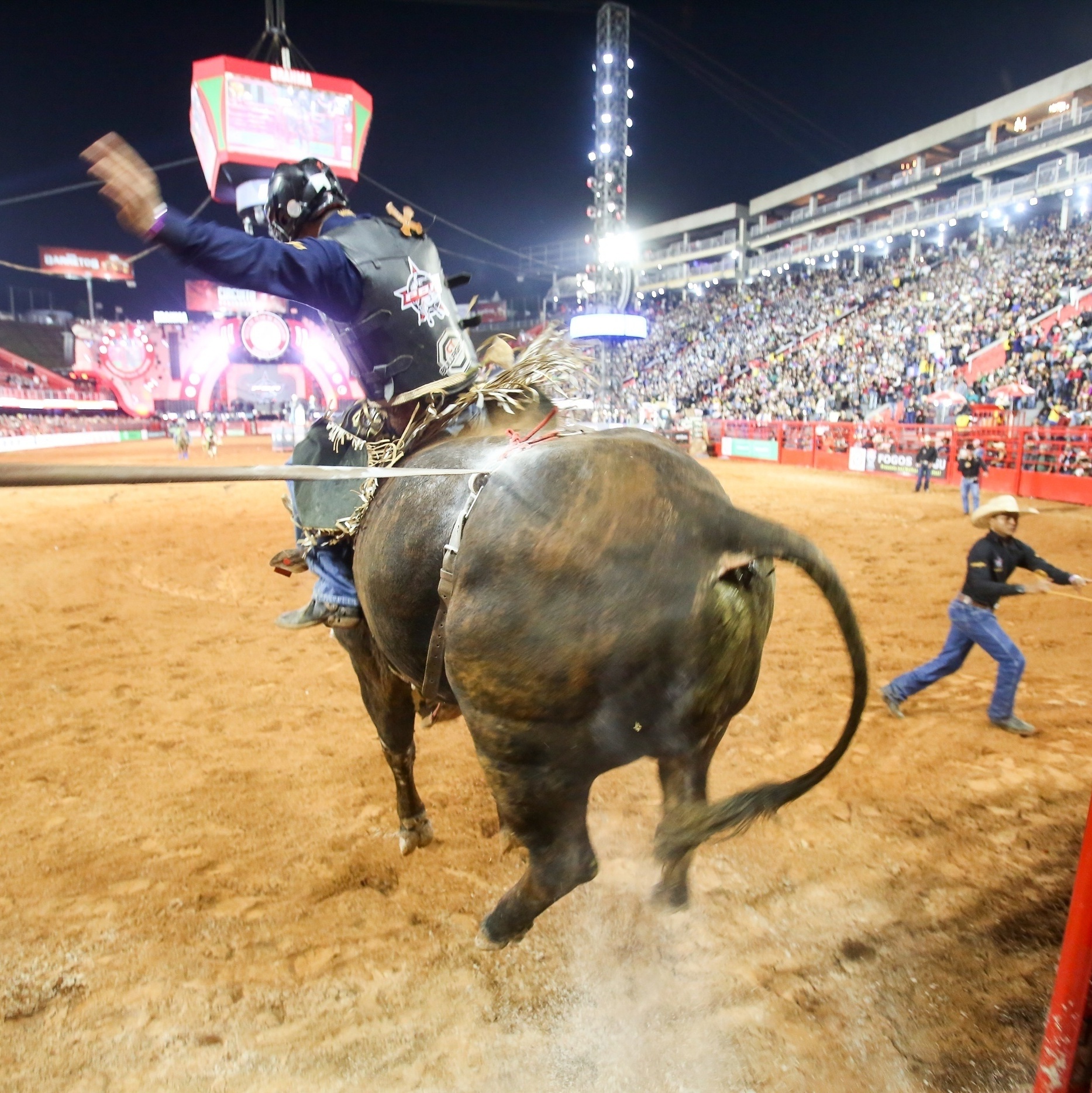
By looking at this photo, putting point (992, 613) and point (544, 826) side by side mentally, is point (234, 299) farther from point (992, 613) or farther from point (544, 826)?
point (544, 826)

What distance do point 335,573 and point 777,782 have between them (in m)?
2.00

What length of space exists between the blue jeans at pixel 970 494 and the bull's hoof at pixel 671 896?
12.6 meters

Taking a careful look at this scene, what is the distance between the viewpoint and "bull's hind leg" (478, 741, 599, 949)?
80.0 inches

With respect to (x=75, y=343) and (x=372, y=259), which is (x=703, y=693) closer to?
(x=372, y=259)

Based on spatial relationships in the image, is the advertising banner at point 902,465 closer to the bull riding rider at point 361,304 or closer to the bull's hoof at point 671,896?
the bull riding rider at point 361,304

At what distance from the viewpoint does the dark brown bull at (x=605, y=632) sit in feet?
6.01

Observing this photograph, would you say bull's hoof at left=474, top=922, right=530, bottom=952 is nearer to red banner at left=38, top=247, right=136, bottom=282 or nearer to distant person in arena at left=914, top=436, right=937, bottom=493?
distant person in arena at left=914, top=436, right=937, bottom=493

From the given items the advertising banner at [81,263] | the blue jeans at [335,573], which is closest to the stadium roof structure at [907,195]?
the blue jeans at [335,573]

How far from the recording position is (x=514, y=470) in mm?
2018

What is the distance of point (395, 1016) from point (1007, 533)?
4.79 metres

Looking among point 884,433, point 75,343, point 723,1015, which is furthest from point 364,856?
point 75,343

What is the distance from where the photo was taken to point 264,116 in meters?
21.6

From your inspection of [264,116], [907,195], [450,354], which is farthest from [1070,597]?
[907,195]

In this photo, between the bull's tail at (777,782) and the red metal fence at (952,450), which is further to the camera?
the red metal fence at (952,450)
